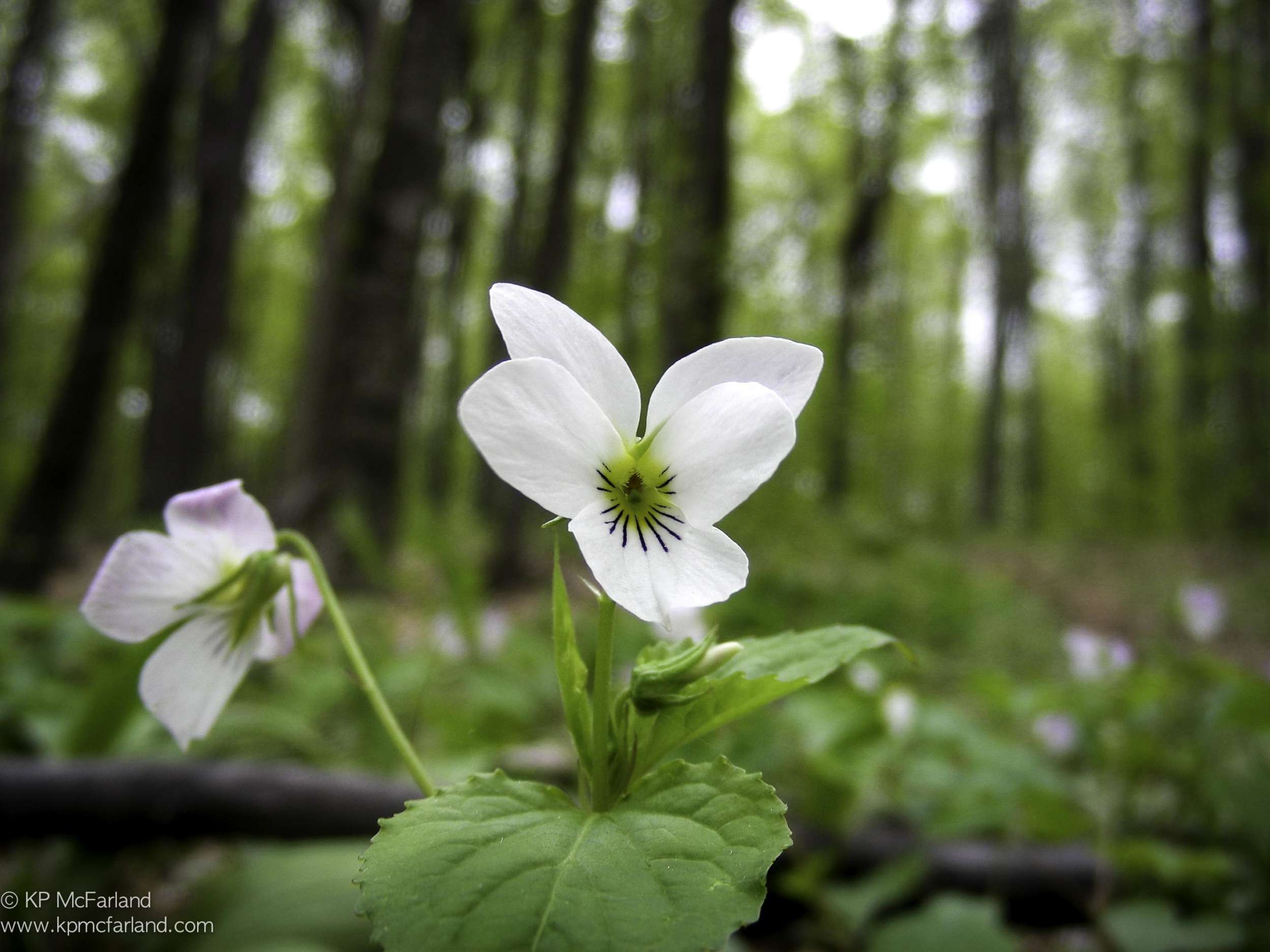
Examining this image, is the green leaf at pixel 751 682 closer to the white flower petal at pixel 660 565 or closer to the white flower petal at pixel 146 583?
the white flower petal at pixel 660 565

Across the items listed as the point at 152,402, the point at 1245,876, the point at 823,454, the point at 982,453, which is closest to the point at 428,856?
the point at 1245,876

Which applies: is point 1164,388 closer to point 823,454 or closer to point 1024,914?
point 823,454

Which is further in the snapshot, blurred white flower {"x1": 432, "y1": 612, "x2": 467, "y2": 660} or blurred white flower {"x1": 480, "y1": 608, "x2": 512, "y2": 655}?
blurred white flower {"x1": 480, "y1": 608, "x2": 512, "y2": 655}

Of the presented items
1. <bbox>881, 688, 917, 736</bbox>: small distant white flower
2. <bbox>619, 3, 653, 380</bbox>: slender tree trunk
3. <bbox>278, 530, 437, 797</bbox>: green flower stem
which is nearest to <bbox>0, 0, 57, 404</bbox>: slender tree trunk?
<bbox>619, 3, 653, 380</bbox>: slender tree trunk

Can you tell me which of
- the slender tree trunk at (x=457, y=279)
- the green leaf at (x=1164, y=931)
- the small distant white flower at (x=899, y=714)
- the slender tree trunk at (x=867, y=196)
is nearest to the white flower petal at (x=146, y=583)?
the green leaf at (x=1164, y=931)

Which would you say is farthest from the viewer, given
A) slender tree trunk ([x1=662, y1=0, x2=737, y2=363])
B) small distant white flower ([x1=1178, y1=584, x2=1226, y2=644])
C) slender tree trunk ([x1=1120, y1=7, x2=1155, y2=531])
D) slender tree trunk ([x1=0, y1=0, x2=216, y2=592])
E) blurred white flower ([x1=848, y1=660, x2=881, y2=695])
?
slender tree trunk ([x1=1120, y1=7, x2=1155, y2=531])

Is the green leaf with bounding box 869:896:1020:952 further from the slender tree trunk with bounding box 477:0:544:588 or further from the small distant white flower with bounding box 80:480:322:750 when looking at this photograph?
the slender tree trunk with bounding box 477:0:544:588

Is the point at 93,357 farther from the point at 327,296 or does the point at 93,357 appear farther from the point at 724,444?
the point at 724,444
